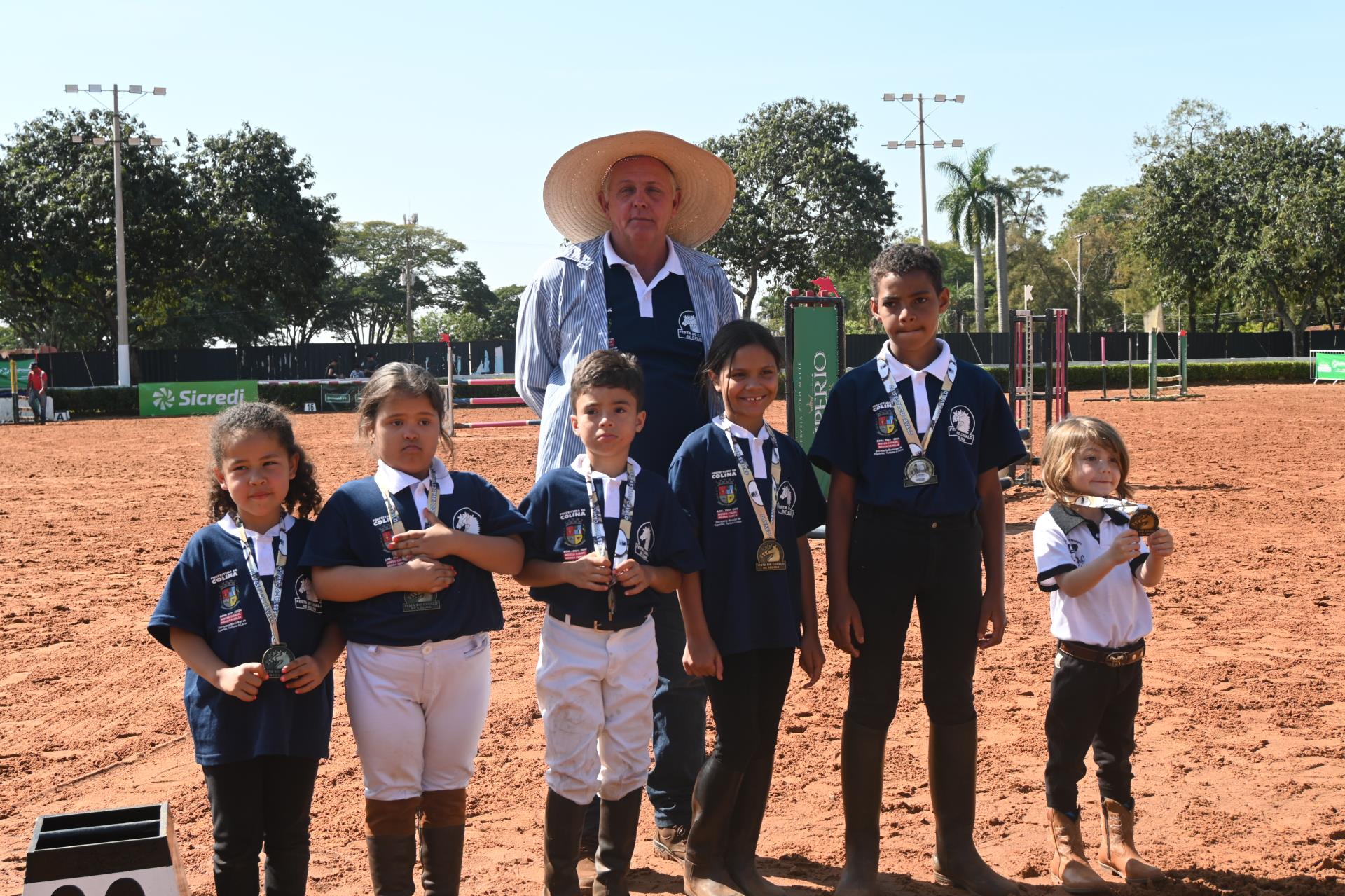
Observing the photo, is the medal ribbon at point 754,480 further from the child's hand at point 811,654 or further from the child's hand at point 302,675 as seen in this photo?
the child's hand at point 302,675

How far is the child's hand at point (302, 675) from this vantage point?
2887 millimetres

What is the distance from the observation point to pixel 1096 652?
11.1 ft

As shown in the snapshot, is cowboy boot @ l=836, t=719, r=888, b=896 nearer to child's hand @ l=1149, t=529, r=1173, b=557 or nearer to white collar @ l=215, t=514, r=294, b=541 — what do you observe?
child's hand @ l=1149, t=529, r=1173, b=557

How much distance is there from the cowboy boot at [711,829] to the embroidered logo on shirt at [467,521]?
963 mm

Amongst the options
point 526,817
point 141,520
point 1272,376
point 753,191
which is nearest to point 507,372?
point 753,191

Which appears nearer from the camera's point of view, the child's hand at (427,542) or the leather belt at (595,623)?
the child's hand at (427,542)

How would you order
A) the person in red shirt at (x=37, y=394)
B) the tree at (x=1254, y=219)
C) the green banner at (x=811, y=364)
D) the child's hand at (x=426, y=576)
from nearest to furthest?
the child's hand at (x=426, y=576) → the green banner at (x=811, y=364) → the person in red shirt at (x=37, y=394) → the tree at (x=1254, y=219)

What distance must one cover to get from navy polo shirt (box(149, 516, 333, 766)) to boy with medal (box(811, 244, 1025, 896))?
4.88 ft

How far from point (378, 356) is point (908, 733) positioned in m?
38.3

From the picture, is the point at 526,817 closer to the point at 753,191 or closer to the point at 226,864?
the point at 226,864

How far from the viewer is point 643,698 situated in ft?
10.4

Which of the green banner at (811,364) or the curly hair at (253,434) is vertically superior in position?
the green banner at (811,364)

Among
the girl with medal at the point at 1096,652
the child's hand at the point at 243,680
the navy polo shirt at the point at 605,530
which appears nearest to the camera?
the child's hand at the point at 243,680

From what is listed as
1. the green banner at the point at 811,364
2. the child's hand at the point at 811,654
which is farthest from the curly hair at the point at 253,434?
the green banner at the point at 811,364
